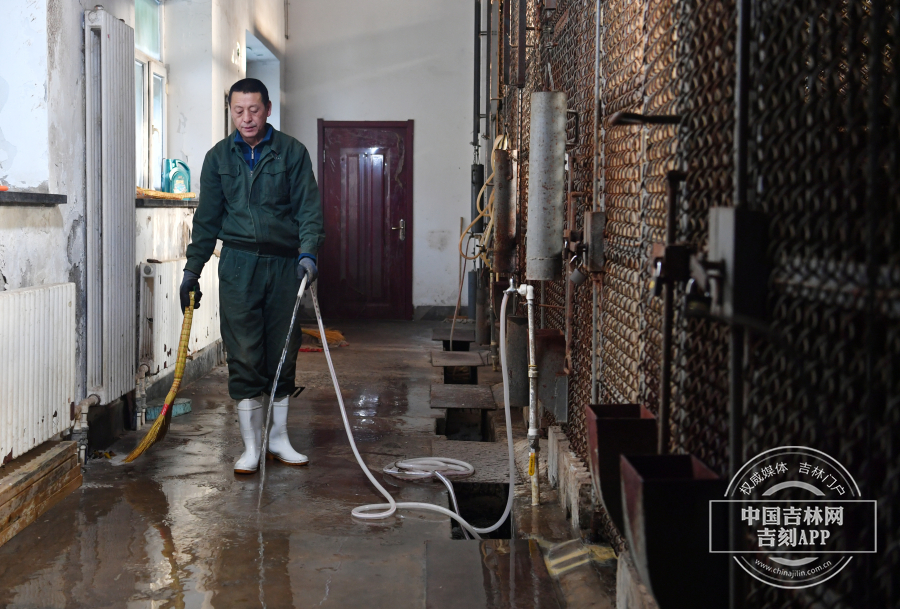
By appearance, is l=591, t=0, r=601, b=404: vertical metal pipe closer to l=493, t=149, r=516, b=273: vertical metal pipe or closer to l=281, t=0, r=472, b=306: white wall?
l=493, t=149, r=516, b=273: vertical metal pipe

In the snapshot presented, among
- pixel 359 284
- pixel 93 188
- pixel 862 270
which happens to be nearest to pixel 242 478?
pixel 93 188

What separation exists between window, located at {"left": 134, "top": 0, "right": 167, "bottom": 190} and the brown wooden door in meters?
3.68

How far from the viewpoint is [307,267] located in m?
3.81

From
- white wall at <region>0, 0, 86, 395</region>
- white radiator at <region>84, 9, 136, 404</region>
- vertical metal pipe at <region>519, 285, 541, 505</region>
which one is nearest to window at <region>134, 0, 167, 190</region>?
white radiator at <region>84, 9, 136, 404</region>

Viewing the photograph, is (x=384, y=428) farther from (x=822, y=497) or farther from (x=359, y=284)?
(x=359, y=284)

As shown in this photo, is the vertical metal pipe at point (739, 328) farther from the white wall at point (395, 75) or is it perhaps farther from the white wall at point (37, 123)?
the white wall at point (395, 75)

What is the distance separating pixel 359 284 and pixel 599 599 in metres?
7.78

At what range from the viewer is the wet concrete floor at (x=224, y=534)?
2.60 m

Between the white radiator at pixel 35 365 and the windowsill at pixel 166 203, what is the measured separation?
1.07 metres

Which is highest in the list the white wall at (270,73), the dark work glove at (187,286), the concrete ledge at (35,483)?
the white wall at (270,73)

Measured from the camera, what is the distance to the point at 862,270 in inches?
44.9

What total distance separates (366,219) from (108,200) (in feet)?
19.2

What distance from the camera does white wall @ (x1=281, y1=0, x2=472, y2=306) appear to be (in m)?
9.67

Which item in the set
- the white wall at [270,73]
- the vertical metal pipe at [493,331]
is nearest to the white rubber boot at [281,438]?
the vertical metal pipe at [493,331]
